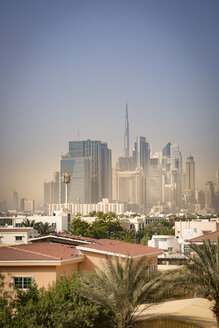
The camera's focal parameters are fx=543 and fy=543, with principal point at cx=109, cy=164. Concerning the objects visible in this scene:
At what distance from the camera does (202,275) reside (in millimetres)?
18469

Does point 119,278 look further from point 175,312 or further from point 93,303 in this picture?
point 175,312

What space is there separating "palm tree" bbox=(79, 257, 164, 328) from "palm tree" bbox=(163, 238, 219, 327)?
3.70ft

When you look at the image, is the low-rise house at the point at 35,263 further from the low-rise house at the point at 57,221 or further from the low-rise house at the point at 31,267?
the low-rise house at the point at 57,221

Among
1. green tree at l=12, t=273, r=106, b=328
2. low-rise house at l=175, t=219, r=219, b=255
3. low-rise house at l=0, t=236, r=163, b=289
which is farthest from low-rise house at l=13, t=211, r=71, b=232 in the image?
green tree at l=12, t=273, r=106, b=328

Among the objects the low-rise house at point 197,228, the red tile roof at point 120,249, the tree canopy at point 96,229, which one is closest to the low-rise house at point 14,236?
the tree canopy at point 96,229

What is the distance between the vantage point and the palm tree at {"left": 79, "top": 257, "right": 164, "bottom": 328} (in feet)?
55.0

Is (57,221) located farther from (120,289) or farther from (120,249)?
(120,289)

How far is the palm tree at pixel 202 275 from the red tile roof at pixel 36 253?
4214 mm

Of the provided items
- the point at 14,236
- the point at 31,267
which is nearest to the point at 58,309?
the point at 31,267

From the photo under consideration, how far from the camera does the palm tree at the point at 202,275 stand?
1798 centimetres

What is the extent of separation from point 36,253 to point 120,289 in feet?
14.9

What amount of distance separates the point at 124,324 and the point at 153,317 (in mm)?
2371

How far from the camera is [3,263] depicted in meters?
19.6

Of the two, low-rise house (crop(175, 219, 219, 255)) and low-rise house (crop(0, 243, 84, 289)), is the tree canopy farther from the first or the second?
low-rise house (crop(0, 243, 84, 289))
